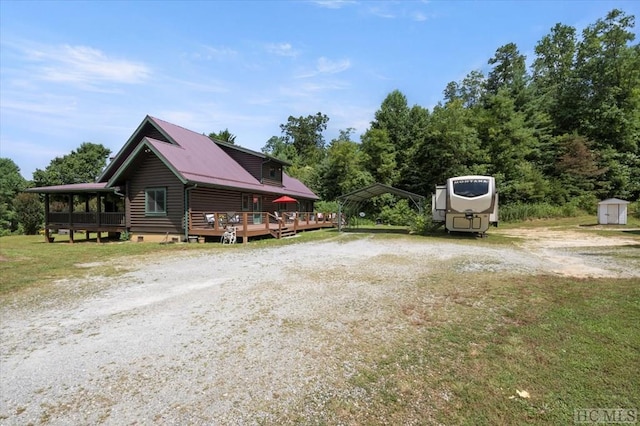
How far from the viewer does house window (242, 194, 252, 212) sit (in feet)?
65.6

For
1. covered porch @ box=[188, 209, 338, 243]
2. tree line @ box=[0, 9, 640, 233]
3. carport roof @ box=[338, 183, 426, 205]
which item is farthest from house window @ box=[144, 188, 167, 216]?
tree line @ box=[0, 9, 640, 233]

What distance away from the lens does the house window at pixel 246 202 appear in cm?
2000

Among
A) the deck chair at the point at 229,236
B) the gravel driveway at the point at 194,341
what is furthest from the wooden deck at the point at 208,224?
the gravel driveway at the point at 194,341

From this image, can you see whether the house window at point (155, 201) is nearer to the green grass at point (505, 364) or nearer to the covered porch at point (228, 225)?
the covered porch at point (228, 225)

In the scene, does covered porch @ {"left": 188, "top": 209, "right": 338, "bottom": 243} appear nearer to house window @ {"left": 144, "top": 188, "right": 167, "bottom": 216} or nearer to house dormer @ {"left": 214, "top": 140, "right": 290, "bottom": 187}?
house window @ {"left": 144, "top": 188, "right": 167, "bottom": 216}

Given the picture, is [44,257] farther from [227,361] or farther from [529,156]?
[529,156]

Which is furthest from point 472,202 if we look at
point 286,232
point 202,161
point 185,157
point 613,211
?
point 613,211

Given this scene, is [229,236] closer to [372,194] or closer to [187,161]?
[187,161]

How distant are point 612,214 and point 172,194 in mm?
29151

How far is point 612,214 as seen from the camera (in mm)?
23453

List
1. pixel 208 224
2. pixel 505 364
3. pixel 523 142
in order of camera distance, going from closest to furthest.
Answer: pixel 505 364
pixel 208 224
pixel 523 142

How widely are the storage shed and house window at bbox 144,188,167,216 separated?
28869mm

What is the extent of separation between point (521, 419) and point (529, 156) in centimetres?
3686

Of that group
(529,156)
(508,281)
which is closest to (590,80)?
(529,156)
